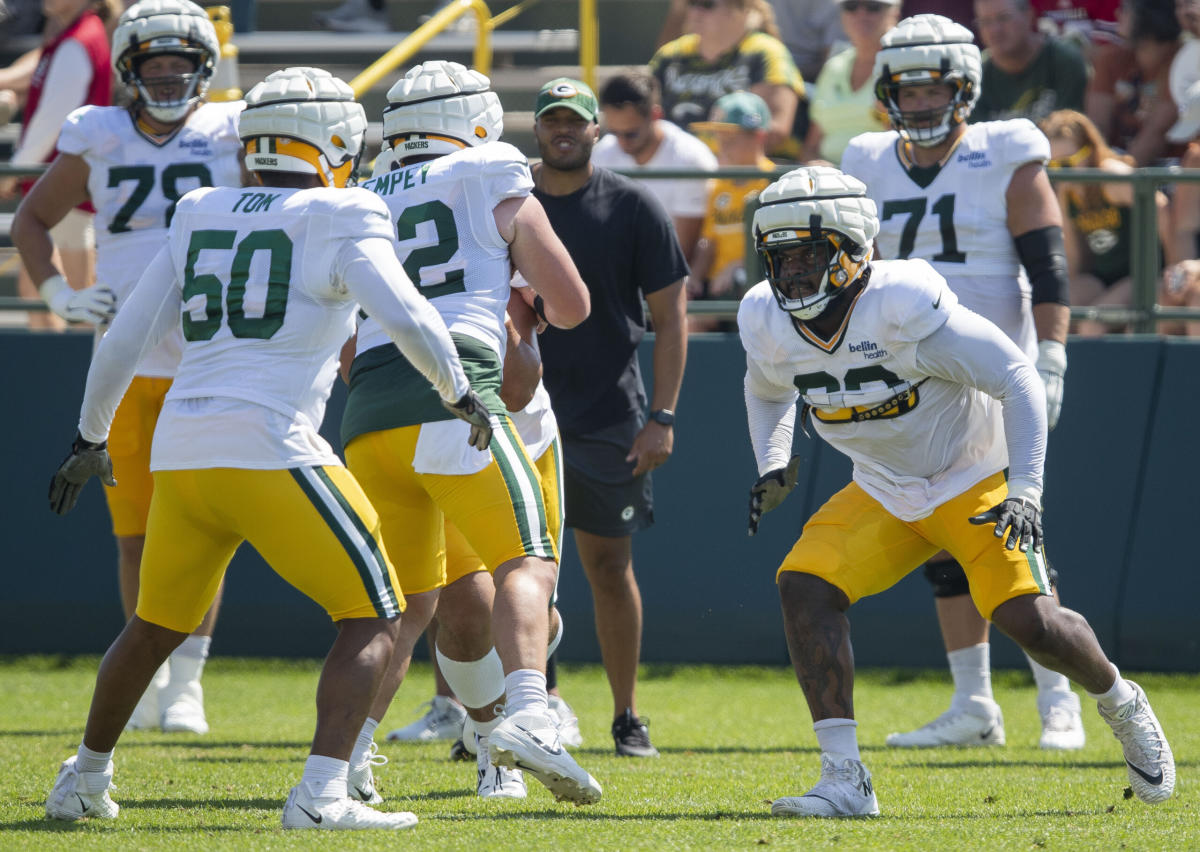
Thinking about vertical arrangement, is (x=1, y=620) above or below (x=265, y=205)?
below

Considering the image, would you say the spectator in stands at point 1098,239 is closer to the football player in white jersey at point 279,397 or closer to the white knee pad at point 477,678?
the white knee pad at point 477,678

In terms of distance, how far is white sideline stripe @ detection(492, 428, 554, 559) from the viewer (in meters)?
4.20

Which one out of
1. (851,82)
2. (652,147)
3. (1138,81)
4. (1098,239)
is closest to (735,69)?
(851,82)

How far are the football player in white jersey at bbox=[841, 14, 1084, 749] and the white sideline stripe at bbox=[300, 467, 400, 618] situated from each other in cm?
268

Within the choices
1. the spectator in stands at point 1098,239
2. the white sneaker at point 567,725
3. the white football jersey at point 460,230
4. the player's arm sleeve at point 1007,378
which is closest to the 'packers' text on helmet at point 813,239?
the player's arm sleeve at point 1007,378

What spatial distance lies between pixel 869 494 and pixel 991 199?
1.60 meters

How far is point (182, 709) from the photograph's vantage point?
20.2 feet

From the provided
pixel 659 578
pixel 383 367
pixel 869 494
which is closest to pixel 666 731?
pixel 659 578

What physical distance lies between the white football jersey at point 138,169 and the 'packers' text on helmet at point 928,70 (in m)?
2.34

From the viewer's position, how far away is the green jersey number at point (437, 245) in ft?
14.3

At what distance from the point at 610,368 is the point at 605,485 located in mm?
432

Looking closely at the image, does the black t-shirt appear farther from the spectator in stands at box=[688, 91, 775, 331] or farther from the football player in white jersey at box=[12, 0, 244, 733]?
the spectator in stands at box=[688, 91, 775, 331]

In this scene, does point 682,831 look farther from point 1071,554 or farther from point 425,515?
point 1071,554

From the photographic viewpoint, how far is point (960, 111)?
5719 mm
